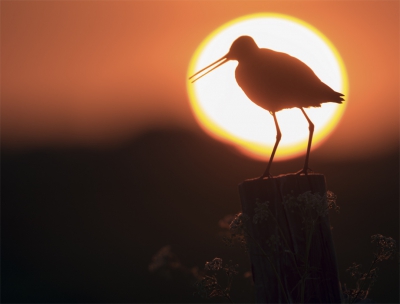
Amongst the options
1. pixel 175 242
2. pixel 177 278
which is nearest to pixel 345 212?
pixel 175 242

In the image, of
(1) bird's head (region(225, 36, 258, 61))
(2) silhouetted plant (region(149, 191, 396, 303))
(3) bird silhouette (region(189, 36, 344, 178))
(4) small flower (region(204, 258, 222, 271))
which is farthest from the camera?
(1) bird's head (region(225, 36, 258, 61))

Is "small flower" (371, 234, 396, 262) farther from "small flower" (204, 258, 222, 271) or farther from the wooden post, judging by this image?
"small flower" (204, 258, 222, 271)

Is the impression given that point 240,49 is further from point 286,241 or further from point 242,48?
point 286,241

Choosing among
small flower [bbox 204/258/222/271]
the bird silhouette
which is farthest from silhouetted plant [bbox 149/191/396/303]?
the bird silhouette

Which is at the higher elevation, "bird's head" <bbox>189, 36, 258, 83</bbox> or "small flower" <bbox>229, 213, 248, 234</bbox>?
"bird's head" <bbox>189, 36, 258, 83</bbox>

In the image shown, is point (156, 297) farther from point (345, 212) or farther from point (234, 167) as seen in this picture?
point (234, 167)

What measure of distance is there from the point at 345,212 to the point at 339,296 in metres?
11.6

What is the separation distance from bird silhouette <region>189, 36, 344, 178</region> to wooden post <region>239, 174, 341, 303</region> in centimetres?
245

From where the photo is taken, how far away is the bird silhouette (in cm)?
660

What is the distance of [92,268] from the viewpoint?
1170cm

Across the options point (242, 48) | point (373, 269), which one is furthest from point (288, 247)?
point (242, 48)

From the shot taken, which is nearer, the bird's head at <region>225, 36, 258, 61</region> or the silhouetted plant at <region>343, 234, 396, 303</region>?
the silhouetted plant at <region>343, 234, 396, 303</region>

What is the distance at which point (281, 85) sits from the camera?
658 centimetres

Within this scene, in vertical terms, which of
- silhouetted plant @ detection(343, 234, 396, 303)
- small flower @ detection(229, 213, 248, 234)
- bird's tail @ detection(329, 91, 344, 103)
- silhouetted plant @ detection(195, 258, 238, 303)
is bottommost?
silhouetted plant @ detection(343, 234, 396, 303)
